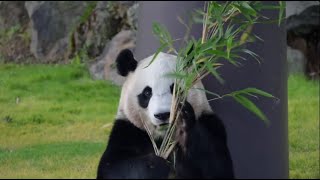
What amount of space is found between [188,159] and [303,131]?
3.08 feet

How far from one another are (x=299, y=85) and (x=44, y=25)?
3.09 ft

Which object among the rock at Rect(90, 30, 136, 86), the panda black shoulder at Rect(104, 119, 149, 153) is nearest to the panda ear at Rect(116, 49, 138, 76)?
the panda black shoulder at Rect(104, 119, 149, 153)

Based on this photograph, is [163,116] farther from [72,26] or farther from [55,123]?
[72,26]

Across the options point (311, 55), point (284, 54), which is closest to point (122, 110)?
point (284, 54)

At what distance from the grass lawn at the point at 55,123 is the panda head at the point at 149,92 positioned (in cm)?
16

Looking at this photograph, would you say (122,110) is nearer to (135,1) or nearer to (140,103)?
(140,103)

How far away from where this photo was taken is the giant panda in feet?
3.96

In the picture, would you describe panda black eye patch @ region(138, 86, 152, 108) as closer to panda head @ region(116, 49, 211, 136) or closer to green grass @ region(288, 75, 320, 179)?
panda head @ region(116, 49, 211, 136)

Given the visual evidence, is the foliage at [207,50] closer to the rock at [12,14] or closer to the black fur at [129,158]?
the black fur at [129,158]

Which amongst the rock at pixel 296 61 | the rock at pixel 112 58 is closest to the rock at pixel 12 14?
the rock at pixel 112 58

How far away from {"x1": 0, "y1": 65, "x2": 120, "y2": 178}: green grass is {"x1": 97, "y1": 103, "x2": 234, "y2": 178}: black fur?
129mm

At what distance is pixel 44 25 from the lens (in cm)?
195

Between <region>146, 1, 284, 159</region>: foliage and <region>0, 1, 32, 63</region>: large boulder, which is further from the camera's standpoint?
<region>0, 1, 32, 63</region>: large boulder

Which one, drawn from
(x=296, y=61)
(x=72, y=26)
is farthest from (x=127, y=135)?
(x=296, y=61)
